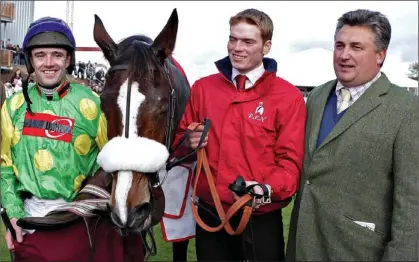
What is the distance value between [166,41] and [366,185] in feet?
4.61

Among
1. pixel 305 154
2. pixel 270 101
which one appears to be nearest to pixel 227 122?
pixel 270 101

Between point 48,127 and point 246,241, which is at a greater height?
point 48,127

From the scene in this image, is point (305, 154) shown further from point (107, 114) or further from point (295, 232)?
point (107, 114)

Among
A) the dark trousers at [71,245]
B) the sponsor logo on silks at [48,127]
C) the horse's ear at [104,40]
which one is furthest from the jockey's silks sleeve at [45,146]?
the horse's ear at [104,40]

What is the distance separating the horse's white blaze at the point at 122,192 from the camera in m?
2.05

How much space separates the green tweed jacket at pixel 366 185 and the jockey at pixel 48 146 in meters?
1.24

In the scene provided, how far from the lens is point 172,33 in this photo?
2.60 m

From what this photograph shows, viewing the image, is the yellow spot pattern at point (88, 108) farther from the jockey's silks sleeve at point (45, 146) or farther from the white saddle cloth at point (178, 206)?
the white saddle cloth at point (178, 206)

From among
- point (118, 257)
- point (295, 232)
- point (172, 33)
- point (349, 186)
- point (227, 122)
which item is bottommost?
point (118, 257)

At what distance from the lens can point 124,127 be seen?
85.7 inches

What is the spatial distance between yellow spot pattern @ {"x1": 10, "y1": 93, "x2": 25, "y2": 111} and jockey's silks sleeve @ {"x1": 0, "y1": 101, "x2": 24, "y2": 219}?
0.20ft

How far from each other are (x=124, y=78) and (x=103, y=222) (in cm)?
91

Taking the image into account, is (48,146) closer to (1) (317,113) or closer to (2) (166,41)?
(2) (166,41)

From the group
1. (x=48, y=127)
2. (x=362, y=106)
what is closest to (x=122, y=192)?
(x=48, y=127)
